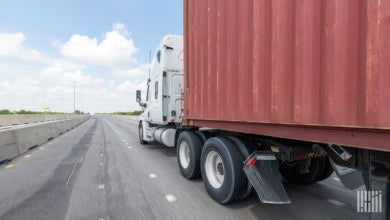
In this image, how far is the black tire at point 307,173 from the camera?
13.2 feet

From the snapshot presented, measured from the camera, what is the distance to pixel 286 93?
242 centimetres

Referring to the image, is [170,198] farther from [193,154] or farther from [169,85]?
[169,85]

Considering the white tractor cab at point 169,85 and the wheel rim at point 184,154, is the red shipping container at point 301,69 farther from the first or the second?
the white tractor cab at point 169,85

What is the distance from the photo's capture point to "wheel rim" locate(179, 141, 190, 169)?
500 centimetres

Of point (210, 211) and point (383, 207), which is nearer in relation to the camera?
point (383, 207)

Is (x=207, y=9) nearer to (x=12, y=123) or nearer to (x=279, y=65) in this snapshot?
(x=279, y=65)

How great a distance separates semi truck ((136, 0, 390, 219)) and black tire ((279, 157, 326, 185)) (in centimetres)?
2

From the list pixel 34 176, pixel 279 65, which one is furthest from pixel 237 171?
pixel 34 176

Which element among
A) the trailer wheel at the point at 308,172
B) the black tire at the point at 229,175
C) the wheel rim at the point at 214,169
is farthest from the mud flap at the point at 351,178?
the wheel rim at the point at 214,169

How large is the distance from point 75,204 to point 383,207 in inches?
158

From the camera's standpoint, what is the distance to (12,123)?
24625mm

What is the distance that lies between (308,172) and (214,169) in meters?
1.81

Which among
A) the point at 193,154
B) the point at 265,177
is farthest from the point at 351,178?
the point at 193,154

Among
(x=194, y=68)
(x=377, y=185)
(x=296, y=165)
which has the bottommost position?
(x=296, y=165)
